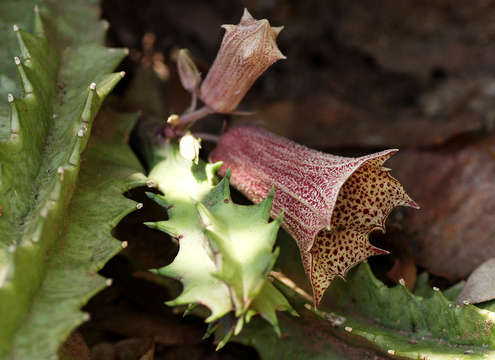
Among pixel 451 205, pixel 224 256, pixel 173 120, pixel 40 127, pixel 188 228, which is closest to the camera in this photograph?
pixel 224 256

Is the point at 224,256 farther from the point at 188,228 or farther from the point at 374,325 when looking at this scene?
the point at 374,325

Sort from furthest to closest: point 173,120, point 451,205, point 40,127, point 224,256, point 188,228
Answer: point 451,205, point 173,120, point 40,127, point 188,228, point 224,256

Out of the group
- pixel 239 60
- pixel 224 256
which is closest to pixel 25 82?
pixel 239 60

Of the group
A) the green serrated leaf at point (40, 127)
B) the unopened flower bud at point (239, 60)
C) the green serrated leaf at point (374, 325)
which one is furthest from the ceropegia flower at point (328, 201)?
the green serrated leaf at point (40, 127)

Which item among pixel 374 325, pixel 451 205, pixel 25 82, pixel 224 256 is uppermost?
pixel 25 82

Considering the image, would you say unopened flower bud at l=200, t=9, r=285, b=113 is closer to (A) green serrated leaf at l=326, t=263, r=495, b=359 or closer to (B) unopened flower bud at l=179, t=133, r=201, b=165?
(B) unopened flower bud at l=179, t=133, r=201, b=165

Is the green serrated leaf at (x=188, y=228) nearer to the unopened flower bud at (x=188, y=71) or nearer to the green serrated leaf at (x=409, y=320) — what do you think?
the unopened flower bud at (x=188, y=71)
